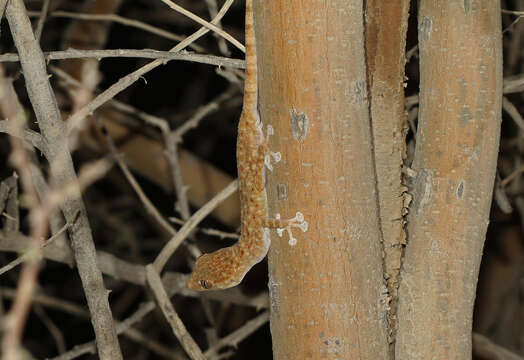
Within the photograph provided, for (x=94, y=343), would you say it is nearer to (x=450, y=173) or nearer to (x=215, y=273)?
(x=215, y=273)

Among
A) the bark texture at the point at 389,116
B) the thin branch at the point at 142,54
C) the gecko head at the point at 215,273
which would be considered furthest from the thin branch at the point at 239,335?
the thin branch at the point at 142,54

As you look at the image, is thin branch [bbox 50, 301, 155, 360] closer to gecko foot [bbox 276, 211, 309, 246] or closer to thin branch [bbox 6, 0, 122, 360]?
thin branch [bbox 6, 0, 122, 360]

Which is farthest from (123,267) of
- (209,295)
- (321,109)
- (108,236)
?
(108,236)

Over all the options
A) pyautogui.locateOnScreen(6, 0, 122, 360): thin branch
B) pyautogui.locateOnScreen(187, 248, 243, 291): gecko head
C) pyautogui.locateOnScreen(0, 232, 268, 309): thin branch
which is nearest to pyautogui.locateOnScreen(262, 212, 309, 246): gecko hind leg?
pyautogui.locateOnScreen(6, 0, 122, 360): thin branch

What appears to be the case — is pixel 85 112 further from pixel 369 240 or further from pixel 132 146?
pixel 132 146

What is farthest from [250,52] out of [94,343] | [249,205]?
[94,343]

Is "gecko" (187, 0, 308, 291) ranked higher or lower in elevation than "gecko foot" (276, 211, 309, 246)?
higher
